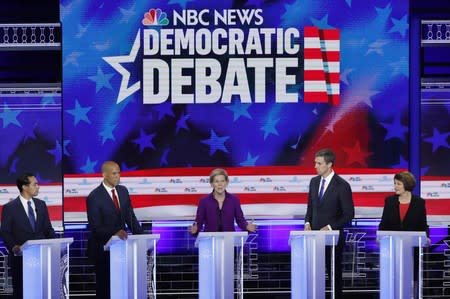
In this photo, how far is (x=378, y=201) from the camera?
31.9 ft

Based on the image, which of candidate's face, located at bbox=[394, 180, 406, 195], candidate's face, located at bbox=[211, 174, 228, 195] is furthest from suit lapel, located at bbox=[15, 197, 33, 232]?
candidate's face, located at bbox=[394, 180, 406, 195]

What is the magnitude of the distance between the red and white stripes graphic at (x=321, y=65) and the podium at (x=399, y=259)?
2.71 meters

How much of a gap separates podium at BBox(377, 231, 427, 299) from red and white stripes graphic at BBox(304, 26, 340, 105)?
2714mm

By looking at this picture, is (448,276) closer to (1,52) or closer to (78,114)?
(78,114)

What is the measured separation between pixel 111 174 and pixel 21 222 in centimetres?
81

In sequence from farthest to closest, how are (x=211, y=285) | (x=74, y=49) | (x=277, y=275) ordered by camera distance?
(x=277, y=275) → (x=74, y=49) → (x=211, y=285)

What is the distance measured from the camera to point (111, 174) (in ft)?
26.5

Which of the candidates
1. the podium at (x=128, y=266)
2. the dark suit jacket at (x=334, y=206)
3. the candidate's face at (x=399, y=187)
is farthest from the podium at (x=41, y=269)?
the candidate's face at (x=399, y=187)

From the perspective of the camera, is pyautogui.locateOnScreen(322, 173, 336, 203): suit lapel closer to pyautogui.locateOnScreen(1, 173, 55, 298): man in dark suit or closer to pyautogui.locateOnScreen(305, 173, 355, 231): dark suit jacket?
pyautogui.locateOnScreen(305, 173, 355, 231): dark suit jacket

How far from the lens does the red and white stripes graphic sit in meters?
9.71

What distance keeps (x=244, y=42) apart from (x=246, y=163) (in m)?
1.17

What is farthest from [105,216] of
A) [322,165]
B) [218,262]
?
[322,165]

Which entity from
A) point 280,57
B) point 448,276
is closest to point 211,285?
point 280,57

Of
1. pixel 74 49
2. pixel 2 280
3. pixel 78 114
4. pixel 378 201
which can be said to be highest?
pixel 74 49
